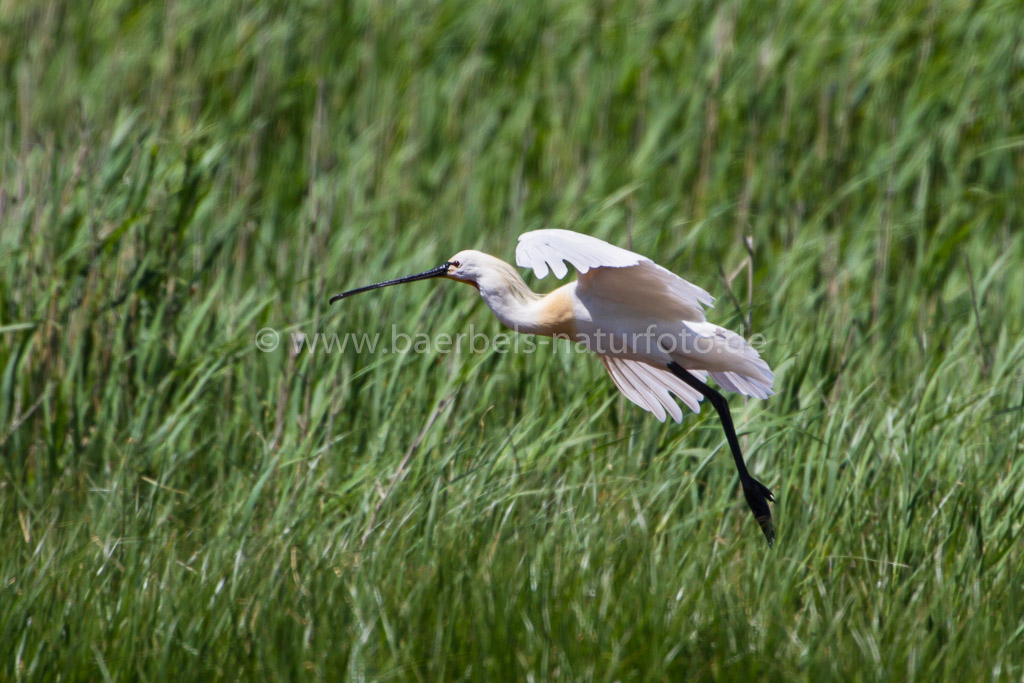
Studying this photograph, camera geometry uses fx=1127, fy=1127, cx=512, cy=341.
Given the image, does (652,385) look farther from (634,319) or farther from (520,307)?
(520,307)

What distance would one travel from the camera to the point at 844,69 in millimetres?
6672

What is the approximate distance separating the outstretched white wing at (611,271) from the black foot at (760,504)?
617 millimetres

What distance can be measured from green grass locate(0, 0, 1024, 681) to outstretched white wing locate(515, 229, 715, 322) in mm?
550

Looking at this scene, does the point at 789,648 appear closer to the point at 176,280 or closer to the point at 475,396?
the point at 475,396

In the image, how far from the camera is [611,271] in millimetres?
3764

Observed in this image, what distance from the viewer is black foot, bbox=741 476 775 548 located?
3.62 metres

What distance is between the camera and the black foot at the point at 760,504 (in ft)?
11.9

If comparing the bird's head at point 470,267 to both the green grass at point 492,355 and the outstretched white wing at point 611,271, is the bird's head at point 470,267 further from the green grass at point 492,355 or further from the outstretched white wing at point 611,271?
the green grass at point 492,355

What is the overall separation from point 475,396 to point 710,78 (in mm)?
2941

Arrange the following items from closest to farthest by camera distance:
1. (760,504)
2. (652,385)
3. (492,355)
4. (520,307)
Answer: (760,504), (520,307), (652,385), (492,355)

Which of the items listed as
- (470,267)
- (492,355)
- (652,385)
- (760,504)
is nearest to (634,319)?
(652,385)

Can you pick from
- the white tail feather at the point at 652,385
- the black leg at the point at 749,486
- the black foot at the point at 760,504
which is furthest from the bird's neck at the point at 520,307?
the black foot at the point at 760,504

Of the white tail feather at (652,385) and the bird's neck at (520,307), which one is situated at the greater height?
the bird's neck at (520,307)

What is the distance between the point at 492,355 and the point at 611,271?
114 centimetres
